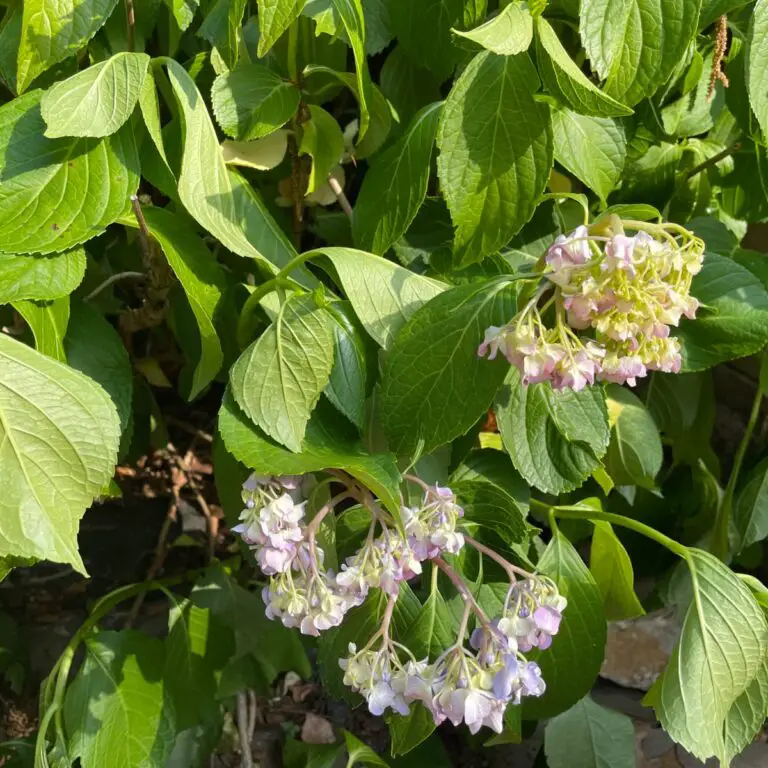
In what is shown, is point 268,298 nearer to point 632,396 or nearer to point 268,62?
point 268,62

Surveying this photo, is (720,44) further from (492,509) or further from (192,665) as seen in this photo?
(192,665)

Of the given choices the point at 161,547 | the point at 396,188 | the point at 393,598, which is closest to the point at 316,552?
the point at 393,598

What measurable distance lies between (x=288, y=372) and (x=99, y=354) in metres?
0.21

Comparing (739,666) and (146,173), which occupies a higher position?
(146,173)

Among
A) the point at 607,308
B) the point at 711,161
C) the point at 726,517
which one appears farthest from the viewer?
the point at 726,517

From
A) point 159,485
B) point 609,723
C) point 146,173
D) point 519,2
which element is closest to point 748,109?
point 519,2

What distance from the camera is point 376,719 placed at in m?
1.04

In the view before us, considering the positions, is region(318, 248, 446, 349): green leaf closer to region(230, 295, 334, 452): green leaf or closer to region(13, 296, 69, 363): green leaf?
region(230, 295, 334, 452): green leaf

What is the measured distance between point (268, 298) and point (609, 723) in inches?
24.1

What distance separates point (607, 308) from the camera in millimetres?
433

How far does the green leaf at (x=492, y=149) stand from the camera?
55 cm

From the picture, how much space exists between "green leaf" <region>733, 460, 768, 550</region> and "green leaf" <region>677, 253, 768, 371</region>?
0.22m

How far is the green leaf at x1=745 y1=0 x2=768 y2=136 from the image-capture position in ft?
1.81

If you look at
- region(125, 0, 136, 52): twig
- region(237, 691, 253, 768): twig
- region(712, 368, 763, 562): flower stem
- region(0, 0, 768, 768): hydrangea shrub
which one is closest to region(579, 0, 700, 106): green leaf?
region(0, 0, 768, 768): hydrangea shrub
